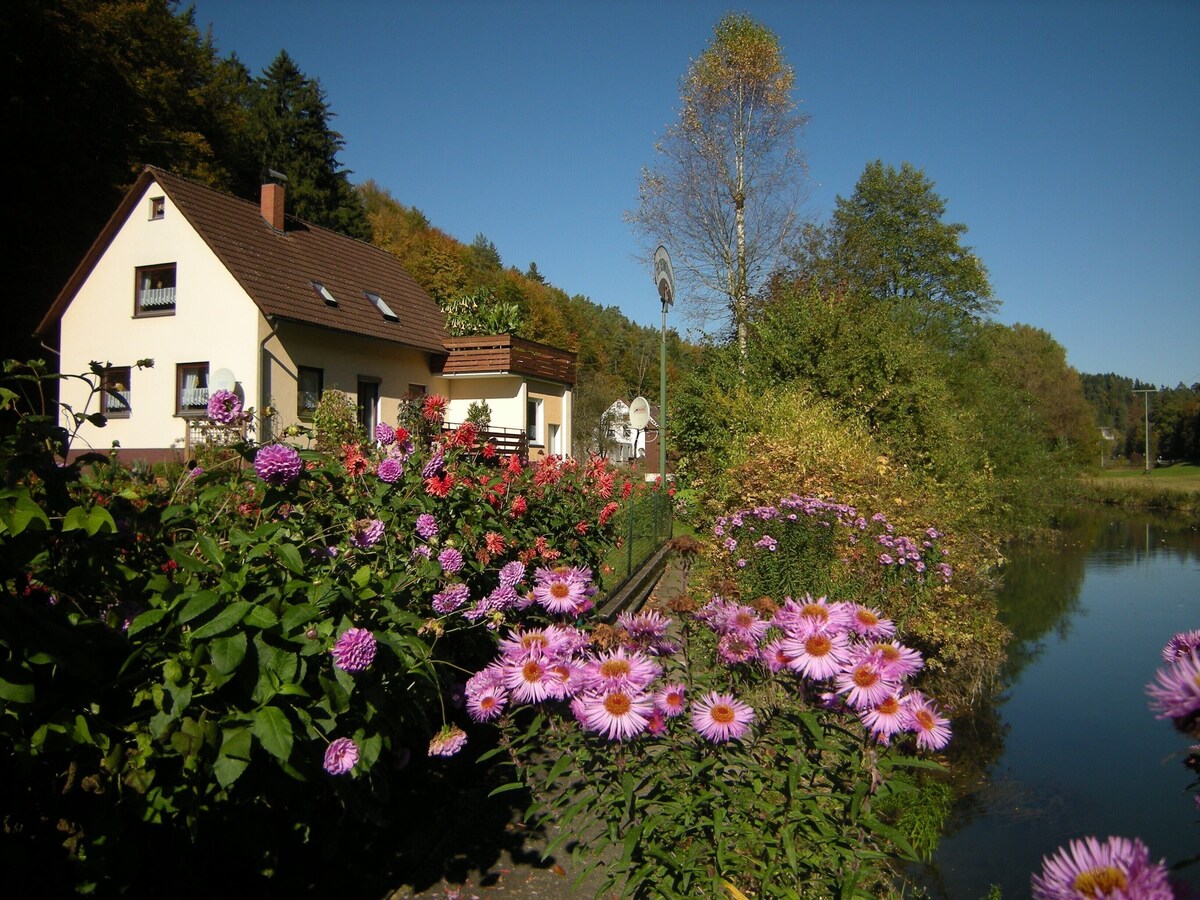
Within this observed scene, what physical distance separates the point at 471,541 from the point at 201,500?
114 centimetres

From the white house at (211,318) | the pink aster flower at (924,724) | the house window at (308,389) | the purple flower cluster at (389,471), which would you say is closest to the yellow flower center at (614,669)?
the pink aster flower at (924,724)

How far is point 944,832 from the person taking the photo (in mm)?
6359

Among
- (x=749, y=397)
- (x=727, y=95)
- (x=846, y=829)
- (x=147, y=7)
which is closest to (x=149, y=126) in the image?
(x=147, y=7)

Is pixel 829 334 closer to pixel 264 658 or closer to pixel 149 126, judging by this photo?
pixel 264 658

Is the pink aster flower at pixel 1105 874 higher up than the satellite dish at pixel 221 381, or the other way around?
the satellite dish at pixel 221 381

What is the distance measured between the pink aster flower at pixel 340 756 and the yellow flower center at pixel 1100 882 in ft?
4.72

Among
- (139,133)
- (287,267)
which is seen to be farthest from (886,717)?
(139,133)

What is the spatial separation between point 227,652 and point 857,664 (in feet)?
4.42

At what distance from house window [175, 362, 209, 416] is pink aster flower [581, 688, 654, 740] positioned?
18.1m

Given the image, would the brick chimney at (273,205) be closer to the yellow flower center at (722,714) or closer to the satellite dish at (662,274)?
the satellite dish at (662,274)

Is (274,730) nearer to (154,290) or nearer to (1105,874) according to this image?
(1105,874)

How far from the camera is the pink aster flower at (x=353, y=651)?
1.79 meters

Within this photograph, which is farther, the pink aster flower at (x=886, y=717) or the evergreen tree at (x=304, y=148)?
the evergreen tree at (x=304, y=148)

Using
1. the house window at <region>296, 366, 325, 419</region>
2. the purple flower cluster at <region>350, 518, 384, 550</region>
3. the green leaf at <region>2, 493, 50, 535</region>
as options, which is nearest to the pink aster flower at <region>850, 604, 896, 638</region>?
the purple flower cluster at <region>350, 518, 384, 550</region>
